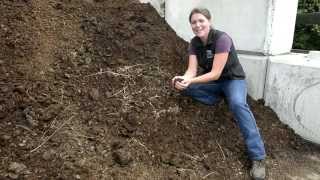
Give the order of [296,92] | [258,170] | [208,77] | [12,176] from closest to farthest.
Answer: [12,176]
[258,170]
[208,77]
[296,92]

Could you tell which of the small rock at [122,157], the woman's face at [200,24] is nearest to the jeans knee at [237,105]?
the woman's face at [200,24]

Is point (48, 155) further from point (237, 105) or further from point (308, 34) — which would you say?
point (308, 34)

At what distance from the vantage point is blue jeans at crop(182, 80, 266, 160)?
11.0ft

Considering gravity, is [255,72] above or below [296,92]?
above

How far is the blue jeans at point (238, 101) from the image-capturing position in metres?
3.36

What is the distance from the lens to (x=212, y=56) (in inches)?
143

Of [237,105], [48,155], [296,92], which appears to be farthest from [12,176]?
[296,92]

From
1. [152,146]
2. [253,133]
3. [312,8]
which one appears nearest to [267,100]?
[253,133]

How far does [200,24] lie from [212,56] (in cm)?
33

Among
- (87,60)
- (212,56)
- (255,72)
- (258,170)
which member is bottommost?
(258,170)

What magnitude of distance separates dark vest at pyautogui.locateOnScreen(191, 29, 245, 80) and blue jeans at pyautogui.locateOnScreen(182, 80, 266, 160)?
63mm

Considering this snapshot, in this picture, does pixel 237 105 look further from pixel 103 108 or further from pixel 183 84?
pixel 103 108

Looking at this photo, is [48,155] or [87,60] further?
[87,60]

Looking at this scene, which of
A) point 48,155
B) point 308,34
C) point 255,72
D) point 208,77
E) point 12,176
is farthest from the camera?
point 308,34
